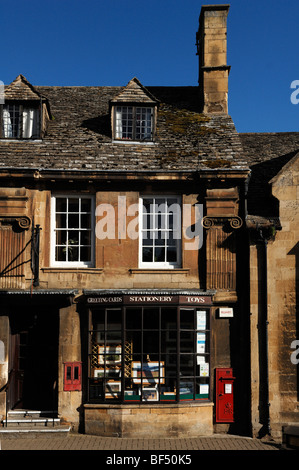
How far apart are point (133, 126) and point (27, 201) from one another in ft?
13.1

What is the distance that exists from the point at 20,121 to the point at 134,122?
11.3 feet

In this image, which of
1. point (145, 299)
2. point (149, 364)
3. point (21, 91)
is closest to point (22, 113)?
point (21, 91)

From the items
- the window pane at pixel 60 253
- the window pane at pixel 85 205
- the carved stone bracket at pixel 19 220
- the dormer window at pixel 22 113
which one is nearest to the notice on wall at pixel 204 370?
the window pane at pixel 60 253

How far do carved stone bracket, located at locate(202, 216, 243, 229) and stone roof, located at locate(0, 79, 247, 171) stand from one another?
1410 millimetres

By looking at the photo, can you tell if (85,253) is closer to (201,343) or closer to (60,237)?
(60,237)

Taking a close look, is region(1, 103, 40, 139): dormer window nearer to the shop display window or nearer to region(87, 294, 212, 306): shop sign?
region(87, 294, 212, 306): shop sign

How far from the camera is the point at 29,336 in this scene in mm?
13766

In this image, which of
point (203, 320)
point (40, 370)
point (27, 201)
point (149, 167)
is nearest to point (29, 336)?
point (40, 370)

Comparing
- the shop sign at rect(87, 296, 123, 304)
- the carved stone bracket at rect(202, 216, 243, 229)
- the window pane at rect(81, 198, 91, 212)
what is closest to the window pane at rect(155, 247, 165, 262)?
the carved stone bracket at rect(202, 216, 243, 229)

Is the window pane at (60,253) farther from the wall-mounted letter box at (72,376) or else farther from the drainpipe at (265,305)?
the drainpipe at (265,305)

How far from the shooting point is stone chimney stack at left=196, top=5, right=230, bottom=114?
53.5 feet

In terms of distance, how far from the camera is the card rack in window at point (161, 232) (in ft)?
45.3

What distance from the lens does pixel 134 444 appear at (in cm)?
1201

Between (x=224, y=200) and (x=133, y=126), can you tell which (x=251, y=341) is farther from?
(x=133, y=126)
